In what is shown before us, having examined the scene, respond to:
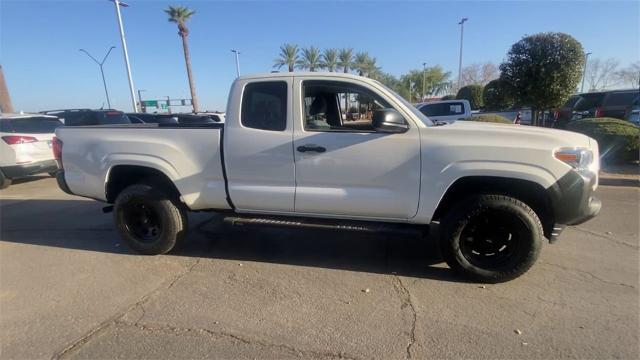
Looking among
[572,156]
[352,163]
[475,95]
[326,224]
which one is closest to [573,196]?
[572,156]

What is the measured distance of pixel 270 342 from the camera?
2584 millimetres

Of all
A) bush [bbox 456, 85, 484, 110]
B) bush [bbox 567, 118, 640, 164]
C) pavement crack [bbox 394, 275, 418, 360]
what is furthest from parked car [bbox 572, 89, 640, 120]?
bush [bbox 456, 85, 484, 110]

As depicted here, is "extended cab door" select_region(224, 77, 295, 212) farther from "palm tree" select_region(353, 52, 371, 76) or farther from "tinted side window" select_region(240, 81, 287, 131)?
"palm tree" select_region(353, 52, 371, 76)

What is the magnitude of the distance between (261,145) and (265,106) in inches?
16.7

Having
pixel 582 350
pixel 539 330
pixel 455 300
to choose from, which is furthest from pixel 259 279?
pixel 582 350

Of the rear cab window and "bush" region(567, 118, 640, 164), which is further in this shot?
the rear cab window

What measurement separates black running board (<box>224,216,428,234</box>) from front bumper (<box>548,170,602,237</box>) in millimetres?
1125

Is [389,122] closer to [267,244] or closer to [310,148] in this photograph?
[310,148]

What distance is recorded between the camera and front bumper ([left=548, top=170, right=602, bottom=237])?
3.04 metres

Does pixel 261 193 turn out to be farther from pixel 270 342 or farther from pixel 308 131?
pixel 270 342

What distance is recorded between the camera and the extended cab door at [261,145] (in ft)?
11.8

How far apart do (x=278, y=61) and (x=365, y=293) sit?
4297 centimetres

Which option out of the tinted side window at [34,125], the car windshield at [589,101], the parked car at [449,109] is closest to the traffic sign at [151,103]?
the parked car at [449,109]

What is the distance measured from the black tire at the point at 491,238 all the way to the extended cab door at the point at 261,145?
1616 mm
